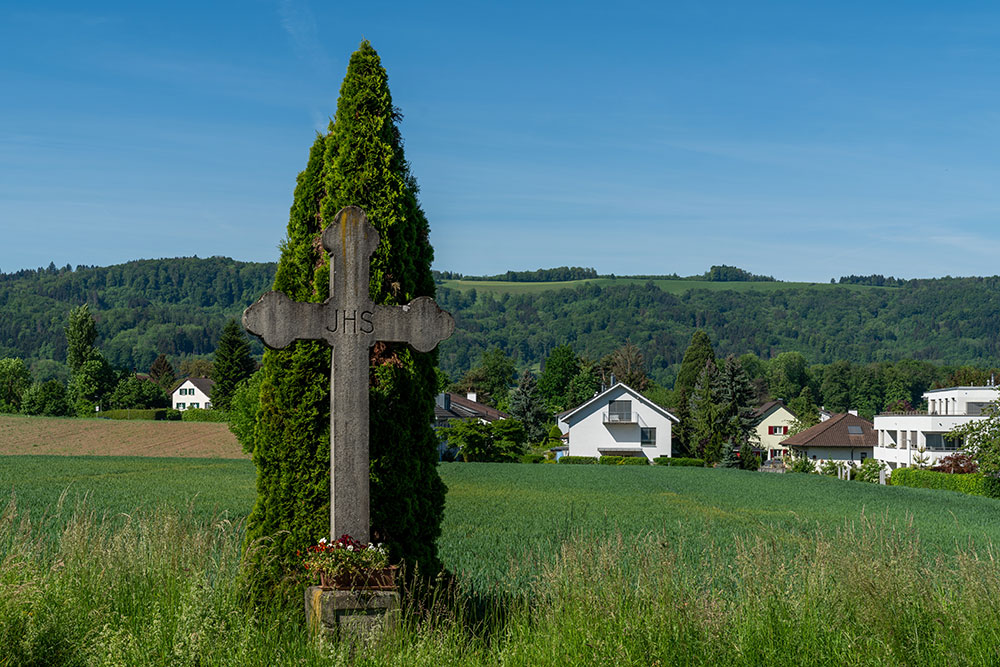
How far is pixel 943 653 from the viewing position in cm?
588

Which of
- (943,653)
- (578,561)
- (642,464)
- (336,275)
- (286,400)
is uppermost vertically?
(336,275)

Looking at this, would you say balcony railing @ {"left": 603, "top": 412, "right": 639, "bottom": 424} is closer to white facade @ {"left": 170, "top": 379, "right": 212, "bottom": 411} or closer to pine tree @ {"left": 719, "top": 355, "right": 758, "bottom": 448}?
pine tree @ {"left": 719, "top": 355, "right": 758, "bottom": 448}

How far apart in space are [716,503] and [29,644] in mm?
31132

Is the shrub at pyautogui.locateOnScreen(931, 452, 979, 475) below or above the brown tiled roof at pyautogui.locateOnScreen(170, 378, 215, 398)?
below

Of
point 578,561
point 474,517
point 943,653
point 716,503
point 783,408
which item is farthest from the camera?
point 783,408

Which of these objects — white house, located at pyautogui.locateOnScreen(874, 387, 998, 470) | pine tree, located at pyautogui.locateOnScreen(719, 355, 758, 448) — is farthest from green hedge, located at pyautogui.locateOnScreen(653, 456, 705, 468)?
white house, located at pyautogui.locateOnScreen(874, 387, 998, 470)

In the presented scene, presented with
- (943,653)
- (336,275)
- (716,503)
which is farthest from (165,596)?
(716,503)

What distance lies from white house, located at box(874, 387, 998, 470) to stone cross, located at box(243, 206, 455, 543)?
64.8 metres

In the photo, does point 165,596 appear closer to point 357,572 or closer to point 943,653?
point 357,572

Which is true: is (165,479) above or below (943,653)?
below

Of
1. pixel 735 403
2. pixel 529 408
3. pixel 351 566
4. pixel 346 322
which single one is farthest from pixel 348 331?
pixel 529 408

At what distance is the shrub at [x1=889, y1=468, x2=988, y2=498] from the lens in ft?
144

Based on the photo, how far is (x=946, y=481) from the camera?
166 ft

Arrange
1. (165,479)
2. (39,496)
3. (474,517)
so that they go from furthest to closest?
(165,479), (39,496), (474,517)
